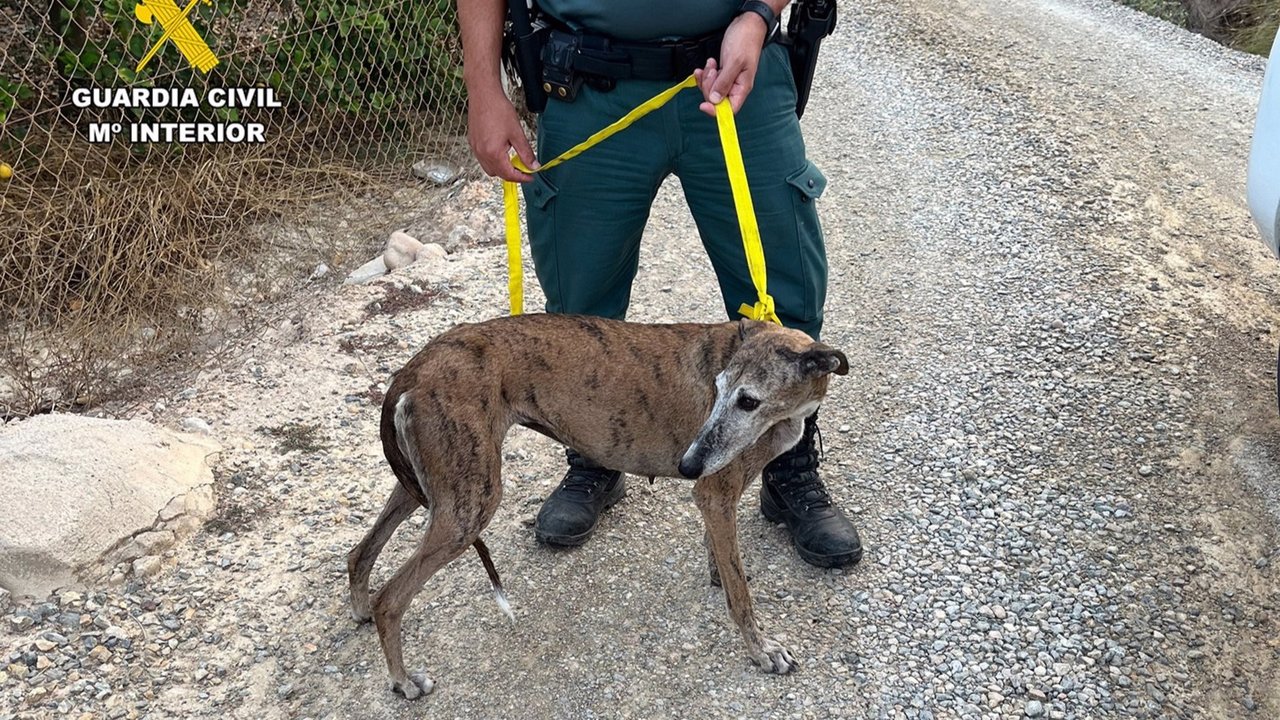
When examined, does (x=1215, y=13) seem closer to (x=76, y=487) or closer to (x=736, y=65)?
(x=736, y=65)

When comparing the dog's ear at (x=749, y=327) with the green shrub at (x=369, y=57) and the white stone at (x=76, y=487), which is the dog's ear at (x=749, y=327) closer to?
the white stone at (x=76, y=487)

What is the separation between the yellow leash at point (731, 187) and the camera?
3045 mm

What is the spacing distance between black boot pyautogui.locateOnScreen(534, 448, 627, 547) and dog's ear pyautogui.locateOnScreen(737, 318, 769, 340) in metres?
1.00

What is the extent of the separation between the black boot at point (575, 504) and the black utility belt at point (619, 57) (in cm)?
144

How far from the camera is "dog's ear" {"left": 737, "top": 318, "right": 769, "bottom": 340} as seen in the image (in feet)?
10.5

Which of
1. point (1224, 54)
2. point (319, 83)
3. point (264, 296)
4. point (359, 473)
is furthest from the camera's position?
point (1224, 54)

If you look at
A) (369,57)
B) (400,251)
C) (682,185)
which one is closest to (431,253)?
(400,251)

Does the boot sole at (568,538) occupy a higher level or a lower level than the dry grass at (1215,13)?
lower

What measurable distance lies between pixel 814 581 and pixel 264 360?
2.93 metres

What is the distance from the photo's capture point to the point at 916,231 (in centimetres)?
641

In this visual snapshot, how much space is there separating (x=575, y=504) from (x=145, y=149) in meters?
3.77

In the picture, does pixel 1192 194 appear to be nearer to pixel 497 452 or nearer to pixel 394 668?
pixel 497 452

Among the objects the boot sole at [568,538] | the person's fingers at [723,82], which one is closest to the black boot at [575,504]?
the boot sole at [568,538]

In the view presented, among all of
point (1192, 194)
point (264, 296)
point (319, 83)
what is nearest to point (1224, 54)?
point (1192, 194)
